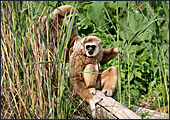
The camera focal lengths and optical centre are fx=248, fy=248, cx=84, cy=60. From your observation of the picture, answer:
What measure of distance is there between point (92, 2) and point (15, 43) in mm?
4411

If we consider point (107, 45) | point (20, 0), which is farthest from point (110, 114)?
point (107, 45)

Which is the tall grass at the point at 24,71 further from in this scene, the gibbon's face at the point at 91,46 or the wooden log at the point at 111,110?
the gibbon's face at the point at 91,46

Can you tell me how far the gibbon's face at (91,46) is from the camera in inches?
154

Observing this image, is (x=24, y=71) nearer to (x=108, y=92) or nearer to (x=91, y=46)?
(x=91, y=46)

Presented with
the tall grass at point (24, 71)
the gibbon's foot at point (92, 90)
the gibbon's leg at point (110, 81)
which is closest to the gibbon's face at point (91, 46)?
the gibbon's leg at point (110, 81)

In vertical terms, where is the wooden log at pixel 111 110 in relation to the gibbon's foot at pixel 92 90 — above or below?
below

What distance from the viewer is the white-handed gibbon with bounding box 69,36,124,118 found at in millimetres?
3887

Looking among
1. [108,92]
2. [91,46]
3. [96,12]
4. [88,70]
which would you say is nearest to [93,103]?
[108,92]

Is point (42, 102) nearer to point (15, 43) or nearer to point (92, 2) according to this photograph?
point (15, 43)

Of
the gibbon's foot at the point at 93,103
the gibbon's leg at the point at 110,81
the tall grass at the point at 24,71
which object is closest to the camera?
the tall grass at the point at 24,71

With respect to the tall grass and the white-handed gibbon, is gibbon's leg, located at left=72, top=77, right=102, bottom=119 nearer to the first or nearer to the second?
the white-handed gibbon

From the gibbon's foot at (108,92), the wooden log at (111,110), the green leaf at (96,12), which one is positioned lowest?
the wooden log at (111,110)

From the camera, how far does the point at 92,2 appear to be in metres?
7.00

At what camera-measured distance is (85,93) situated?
152 inches
